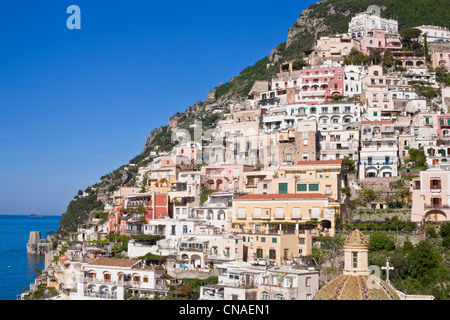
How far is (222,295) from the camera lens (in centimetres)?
2930

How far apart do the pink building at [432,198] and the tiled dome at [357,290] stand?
21.2 m

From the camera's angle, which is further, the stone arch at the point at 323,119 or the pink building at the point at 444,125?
the stone arch at the point at 323,119

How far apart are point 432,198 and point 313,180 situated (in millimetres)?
8367

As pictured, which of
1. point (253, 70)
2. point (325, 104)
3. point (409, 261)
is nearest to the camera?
point (409, 261)

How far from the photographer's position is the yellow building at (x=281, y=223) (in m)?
36.1

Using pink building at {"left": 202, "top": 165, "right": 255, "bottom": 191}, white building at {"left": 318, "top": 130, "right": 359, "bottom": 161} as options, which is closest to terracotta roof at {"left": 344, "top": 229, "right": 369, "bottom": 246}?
pink building at {"left": 202, "top": 165, "right": 255, "bottom": 191}

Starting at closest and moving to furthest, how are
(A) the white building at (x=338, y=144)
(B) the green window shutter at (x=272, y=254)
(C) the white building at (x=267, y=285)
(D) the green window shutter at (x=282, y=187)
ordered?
(C) the white building at (x=267, y=285) → (B) the green window shutter at (x=272, y=254) → (D) the green window shutter at (x=282, y=187) → (A) the white building at (x=338, y=144)

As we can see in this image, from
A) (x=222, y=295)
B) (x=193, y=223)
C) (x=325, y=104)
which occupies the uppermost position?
(x=325, y=104)

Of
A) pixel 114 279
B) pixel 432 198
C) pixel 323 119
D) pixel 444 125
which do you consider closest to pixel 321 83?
pixel 323 119

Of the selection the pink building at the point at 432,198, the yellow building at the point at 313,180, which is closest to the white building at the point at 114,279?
the yellow building at the point at 313,180

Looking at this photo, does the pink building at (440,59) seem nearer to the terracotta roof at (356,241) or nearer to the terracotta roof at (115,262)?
the terracotta roof at (115,262)
